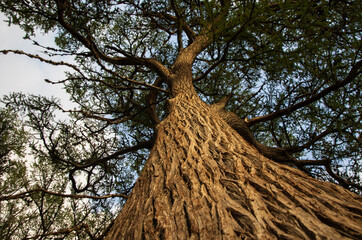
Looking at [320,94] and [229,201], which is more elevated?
[320,94]

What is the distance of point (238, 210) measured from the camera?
93 centimetres

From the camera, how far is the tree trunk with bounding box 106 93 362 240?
0.81 m

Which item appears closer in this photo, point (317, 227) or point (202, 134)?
point (317, 227)

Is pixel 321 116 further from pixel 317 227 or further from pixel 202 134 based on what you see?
pixel 317 227

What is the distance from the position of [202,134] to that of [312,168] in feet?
9.53

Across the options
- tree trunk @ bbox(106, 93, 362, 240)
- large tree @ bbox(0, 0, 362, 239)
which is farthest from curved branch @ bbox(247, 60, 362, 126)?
tree trunk @ bbox(106, 93, 362, 240)

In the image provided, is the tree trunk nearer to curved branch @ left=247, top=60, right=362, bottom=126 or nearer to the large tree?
the large tree

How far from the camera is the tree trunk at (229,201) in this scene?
81 centimetres

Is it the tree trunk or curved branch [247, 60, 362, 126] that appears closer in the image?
the tree trunk

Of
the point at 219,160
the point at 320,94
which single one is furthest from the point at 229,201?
the point at 320,94

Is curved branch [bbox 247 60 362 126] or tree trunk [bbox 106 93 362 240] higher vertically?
curved branch [bbox 247 60 362 126]

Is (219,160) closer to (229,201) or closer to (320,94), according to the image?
(229,201)

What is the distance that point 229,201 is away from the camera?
1006 millimetres

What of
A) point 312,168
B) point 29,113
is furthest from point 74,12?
point 312,168
